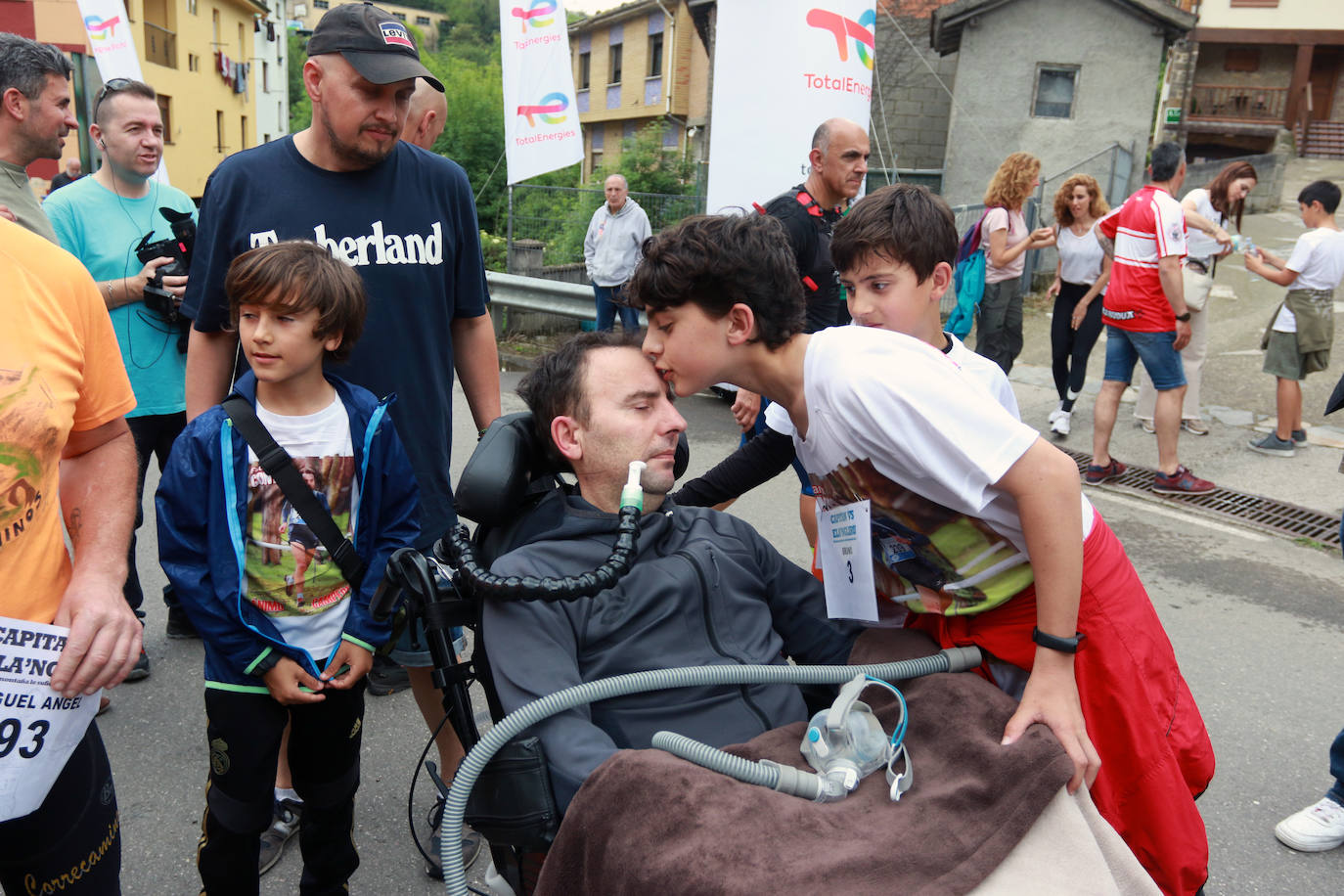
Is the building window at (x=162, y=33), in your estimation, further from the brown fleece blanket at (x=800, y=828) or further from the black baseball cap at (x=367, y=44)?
the brown fleece blanket at (x=800, y=828)

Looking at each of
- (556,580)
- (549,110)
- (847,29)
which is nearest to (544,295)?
(549,110)

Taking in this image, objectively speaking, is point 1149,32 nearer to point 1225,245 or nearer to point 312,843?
point 1225,245

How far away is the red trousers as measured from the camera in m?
1.79

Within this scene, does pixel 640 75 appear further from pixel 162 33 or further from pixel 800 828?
pixel 800 828

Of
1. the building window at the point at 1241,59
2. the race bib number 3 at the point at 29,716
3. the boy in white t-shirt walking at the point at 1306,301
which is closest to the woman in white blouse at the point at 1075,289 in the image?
the boy in white t-shirt walking at the point at 1306,301

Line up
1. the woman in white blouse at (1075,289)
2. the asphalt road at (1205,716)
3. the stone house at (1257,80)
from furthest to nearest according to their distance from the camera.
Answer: the stone house at (1257,80) → the woman in white blouse at (1075,289) → the asphalt road at (1205,716)

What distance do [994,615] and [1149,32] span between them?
64.9 ft

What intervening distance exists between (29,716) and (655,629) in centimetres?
108

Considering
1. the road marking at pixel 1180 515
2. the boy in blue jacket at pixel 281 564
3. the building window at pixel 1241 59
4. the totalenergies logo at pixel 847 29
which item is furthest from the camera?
the building window at pixel 1241 59

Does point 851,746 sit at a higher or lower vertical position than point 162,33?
lower

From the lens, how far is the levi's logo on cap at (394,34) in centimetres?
249

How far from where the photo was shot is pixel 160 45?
3167 cm

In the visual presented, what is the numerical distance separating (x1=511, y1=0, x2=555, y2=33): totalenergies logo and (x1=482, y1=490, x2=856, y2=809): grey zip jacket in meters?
8.44

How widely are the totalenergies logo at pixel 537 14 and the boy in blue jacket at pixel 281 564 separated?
794 centimetres
